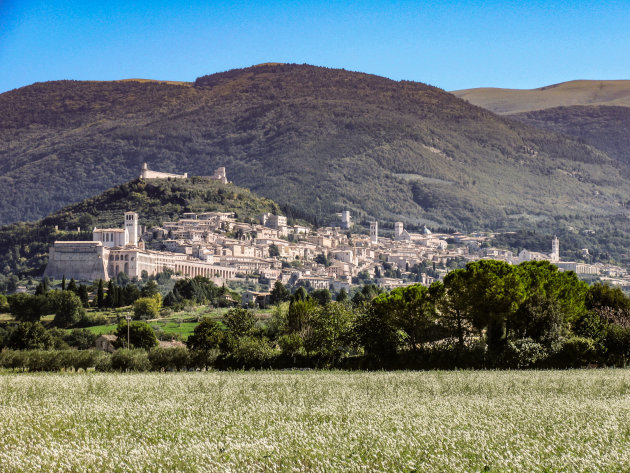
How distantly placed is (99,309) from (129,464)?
102 meters

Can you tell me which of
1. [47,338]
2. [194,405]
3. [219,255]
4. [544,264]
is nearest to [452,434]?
[194,405]

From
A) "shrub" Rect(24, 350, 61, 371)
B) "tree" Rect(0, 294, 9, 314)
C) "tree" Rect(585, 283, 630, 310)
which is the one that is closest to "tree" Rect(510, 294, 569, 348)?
"tree" Rect(585, 283, 630, 310)

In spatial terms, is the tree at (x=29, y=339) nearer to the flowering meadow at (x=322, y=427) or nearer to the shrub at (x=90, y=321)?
the shrub at (x=90, y=321)

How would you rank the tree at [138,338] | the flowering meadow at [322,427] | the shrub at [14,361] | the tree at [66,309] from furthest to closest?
the tree at [66,309]
the tree at [138,338]
the shrub at [14,361]
the flowering meadow at [322,427]

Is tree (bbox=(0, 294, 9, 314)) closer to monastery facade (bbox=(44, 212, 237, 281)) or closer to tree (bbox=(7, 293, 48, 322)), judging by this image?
tree (bbox=(7, 293, 48, 322))

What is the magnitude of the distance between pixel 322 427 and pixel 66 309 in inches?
3441

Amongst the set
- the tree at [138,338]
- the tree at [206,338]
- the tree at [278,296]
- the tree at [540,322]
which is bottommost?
the tree at [278,296]

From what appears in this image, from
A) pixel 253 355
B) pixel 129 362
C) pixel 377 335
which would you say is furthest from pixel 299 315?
pixel 129 362

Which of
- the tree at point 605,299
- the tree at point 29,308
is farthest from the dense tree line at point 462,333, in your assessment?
the tree at point 29,308

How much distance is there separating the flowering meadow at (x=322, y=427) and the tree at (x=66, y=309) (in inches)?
2836

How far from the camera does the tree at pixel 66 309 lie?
100m

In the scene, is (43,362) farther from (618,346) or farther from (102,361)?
(618,346)

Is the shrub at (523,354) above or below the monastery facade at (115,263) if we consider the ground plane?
above

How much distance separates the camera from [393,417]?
2023 centimetres
